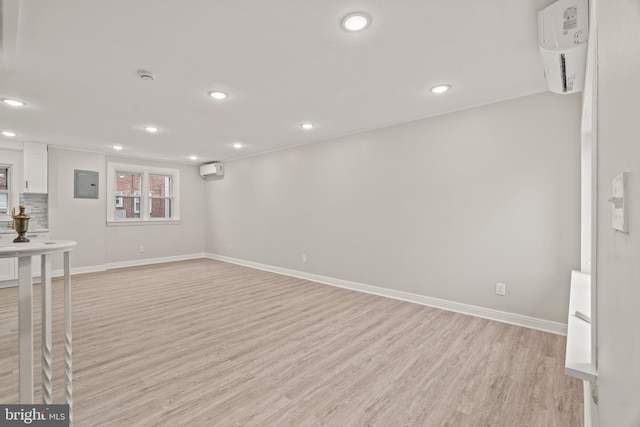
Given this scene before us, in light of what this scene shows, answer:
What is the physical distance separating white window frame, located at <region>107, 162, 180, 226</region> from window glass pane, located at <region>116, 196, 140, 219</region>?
0.09 metres

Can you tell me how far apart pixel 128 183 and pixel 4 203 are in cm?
188

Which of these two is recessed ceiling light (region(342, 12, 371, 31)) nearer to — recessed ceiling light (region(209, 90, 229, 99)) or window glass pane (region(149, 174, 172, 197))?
recessed ceiling light (region(209, 90, 229, 99))

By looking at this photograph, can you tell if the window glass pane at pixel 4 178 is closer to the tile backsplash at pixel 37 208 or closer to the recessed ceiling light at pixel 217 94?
the tile backsplash at pixel 37 208

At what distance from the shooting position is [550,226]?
2635 mm

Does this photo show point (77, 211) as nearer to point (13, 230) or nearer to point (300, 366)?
point (13, 230)

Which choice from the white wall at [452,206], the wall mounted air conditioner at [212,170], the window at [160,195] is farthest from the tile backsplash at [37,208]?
the white wall at [452,206]

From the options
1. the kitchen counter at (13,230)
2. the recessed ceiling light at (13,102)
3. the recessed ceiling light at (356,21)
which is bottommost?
the kitchen counter at (13,230)

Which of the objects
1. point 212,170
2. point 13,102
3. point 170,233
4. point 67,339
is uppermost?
point 13,102

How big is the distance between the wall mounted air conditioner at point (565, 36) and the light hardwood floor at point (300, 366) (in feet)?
7.02

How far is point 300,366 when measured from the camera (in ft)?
6.83

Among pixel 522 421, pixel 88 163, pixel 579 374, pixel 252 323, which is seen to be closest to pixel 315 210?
pixel 252 323

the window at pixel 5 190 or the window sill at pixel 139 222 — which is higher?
the window at pixel 5 190

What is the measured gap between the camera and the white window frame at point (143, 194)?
18.5 ft

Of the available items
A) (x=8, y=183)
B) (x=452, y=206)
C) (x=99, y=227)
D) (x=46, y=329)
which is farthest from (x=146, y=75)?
(x=8, y=183)
